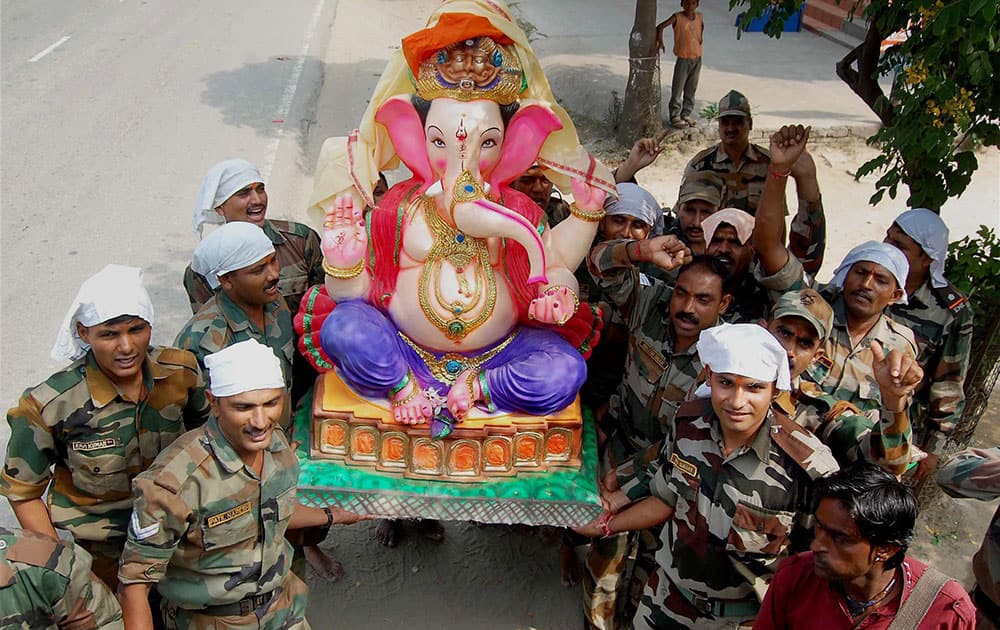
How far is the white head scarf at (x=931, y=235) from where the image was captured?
138 inches

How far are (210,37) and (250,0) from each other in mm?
3120

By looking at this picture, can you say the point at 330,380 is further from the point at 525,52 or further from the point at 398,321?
the point at 525,52

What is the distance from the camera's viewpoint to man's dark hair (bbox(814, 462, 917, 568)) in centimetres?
193

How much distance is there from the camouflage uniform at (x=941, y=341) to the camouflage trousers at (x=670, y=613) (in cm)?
151

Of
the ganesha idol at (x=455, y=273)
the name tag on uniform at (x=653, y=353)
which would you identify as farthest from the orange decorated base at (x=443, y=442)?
the name tag on uniform at (x=653, y=353)

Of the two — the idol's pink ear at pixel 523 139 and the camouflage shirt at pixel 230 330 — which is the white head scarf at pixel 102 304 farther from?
the idol's pink ear at pixel 523 139

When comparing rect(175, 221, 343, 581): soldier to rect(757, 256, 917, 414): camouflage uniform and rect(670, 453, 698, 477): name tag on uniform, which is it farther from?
rect(757, 256, 917, 414): camouflage uniform

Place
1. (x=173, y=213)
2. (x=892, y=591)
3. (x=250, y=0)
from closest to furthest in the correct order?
(x=892, y=591) → (x=173, y=213) → (x=250, y=0)

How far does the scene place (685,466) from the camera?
8.61 feet

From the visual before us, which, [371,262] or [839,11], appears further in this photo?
[839,11]

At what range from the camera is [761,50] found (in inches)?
528

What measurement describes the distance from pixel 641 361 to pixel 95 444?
2001 millimetres

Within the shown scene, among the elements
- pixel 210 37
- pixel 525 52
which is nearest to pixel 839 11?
pixel 210 37

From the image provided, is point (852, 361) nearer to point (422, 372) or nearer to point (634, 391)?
point (634, 391)
